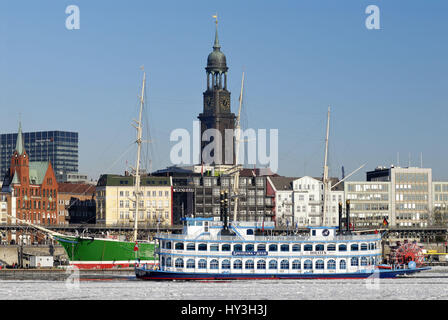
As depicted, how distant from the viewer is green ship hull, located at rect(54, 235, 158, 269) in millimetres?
138375

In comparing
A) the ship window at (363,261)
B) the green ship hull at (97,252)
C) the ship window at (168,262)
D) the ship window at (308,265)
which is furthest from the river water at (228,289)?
the green ship hull at (97,252)

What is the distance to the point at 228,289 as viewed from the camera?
10419 cm

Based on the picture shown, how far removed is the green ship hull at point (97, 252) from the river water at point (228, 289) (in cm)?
1555

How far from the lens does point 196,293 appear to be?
99.1 meters

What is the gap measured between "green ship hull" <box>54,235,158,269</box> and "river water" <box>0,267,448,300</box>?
51.0 feet

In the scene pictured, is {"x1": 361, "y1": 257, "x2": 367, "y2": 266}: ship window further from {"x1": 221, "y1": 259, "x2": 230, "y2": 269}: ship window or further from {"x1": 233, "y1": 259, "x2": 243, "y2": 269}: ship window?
{"x1": 221, "y1": 259, "x2": 230, "y2": 269}: ship window

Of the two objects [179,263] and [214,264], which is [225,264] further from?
[179,263]

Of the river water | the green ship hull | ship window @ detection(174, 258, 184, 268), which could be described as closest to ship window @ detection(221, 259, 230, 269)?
the river water

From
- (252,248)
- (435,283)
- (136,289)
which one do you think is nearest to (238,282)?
(252,248)

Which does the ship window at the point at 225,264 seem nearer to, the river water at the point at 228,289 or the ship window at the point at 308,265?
the river water at the point at 228,289

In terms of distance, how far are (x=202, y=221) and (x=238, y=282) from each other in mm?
7562

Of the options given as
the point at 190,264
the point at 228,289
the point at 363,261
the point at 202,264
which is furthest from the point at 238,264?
the point at 363,261

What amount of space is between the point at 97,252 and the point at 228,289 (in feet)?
124
